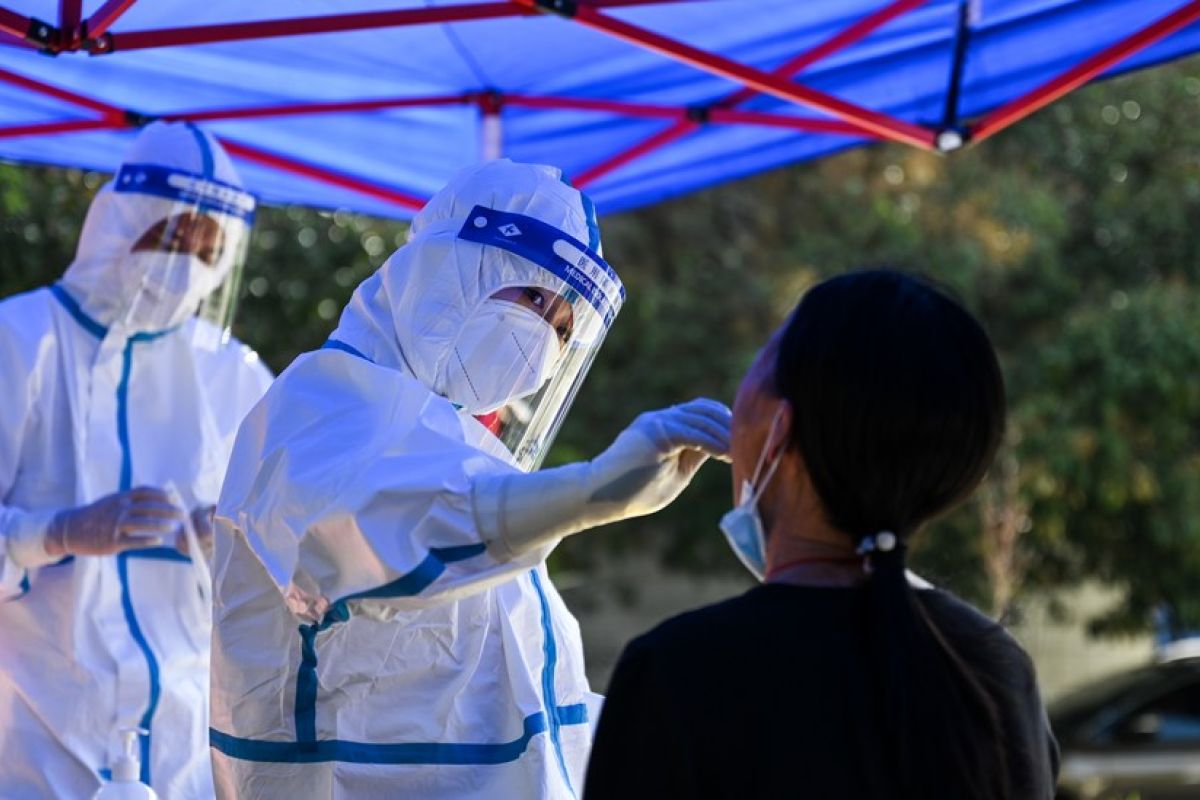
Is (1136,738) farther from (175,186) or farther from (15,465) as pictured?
(15,465)

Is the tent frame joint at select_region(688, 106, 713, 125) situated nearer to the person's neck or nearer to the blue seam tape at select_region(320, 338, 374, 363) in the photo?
the blue seam tape at select_region(320, 338, 374, 363)

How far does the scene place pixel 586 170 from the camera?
198 inches

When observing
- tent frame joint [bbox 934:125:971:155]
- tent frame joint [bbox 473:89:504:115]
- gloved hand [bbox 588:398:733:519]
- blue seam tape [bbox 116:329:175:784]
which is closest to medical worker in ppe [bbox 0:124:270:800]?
blue seam tape [bbox 116:329:175:784]

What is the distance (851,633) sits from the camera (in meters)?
1.67

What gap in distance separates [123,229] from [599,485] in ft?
7.08

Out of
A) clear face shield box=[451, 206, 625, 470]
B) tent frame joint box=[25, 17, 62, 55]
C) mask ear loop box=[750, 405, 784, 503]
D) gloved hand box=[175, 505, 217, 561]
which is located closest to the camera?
mask ear loop box=[750, 405, 784, 503]

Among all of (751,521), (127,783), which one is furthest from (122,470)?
(751,521)

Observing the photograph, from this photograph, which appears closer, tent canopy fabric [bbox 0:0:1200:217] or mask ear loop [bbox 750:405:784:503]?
mask ear loop [bbox 750:405:784:503]

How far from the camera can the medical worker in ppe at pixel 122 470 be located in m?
3.45

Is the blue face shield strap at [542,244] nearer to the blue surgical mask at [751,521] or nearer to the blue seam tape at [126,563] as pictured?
the blue surgical mask at [751,521]

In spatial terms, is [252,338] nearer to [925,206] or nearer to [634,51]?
[634,51]

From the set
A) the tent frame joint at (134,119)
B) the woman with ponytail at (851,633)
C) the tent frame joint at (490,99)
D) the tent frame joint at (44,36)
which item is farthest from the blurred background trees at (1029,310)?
the woman with ponytail at (851,633)

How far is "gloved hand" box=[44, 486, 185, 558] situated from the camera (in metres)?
3.30

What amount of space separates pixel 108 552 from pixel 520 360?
123cm
